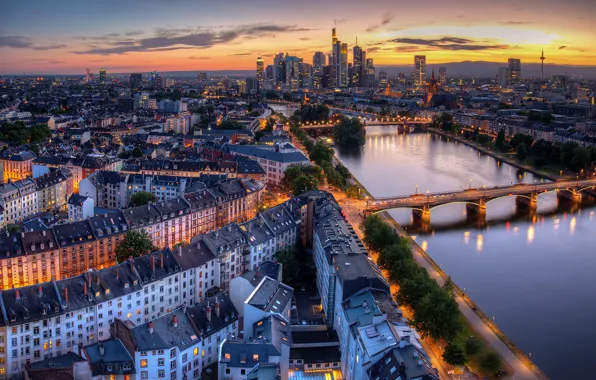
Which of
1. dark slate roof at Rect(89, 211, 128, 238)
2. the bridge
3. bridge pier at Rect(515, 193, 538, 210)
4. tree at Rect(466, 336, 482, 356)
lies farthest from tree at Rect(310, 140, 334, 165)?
tree at Rect(466, 336, 482, 356)

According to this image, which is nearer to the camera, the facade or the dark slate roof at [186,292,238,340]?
the dark slate roof at [186,292,238,340]

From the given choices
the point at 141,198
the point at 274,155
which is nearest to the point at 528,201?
the point at 274,155

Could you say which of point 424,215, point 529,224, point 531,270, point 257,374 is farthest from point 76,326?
point 529,224

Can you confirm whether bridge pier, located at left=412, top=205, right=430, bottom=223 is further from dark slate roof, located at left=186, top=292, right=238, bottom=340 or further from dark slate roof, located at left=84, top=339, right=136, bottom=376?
dark slate roof, located at left=84, top=339, right=136, bottom=376

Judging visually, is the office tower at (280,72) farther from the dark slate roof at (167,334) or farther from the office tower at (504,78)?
the dark slate roof at (167,334)

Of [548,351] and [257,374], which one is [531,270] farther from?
[257,374]

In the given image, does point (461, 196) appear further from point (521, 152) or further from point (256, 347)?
point (256, 347)

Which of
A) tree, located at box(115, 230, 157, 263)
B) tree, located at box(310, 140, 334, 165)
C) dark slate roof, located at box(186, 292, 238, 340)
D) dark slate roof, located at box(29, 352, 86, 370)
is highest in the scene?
tree, located at box(310, 140, 334, 165)
